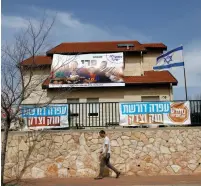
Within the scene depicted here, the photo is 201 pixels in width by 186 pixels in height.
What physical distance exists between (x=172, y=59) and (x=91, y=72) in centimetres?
705

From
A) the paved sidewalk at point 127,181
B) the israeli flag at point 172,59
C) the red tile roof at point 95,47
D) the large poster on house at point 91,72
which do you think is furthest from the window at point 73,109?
the red tile roof at point 95,47

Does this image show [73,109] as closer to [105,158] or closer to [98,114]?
[98,114]

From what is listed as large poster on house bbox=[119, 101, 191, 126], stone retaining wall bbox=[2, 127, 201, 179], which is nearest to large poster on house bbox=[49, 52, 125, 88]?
large poster on house bbox=[119, 101, 191, 126]

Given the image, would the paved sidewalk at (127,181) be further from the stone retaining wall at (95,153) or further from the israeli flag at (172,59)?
the israeli flag at (172,59)

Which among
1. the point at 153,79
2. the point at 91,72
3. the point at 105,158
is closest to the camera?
the point at 105,158

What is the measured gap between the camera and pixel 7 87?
11.1 m

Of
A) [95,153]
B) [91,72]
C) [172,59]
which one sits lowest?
[95,153]

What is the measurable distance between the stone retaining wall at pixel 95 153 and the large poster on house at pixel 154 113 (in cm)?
58

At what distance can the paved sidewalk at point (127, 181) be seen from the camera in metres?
11.0

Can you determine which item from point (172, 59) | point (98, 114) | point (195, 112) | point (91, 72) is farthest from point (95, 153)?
point (91, 72)

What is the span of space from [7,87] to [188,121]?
7410 millimetres

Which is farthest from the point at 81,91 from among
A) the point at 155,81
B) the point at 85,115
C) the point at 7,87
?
the point at 7,87

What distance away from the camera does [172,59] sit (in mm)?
17734

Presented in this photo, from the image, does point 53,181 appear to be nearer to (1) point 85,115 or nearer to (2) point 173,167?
(1) point 85,115
